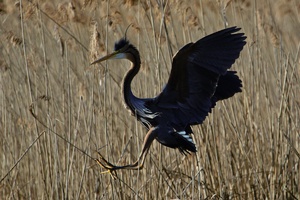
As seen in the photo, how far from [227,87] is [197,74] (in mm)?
379

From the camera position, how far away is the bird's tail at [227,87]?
3.47m

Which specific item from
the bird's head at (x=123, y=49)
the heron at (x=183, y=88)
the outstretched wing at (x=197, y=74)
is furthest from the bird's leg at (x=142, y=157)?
the bird's head at (x=123, y=49)

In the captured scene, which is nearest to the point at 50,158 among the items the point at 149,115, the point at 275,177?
the point at 149,115

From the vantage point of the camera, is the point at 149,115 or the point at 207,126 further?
the point at 207,126

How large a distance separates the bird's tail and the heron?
0.20m

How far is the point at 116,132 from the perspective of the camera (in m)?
4.02

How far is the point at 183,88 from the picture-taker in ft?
10.5

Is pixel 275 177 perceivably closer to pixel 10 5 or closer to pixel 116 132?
pixel 116 132

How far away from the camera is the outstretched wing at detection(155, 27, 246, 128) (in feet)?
10.1

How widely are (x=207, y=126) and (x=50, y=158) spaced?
0.89 metres

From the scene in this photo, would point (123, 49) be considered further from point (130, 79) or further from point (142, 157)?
point (142, 157)

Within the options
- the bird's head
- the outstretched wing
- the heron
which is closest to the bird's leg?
the heron

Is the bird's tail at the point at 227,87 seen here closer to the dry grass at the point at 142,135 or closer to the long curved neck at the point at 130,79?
the dry grass at the point at 142,135

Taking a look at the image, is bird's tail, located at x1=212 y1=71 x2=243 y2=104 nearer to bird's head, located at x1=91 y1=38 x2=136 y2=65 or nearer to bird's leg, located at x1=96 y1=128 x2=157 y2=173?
bird's leg, located at x1=96 y1=128 x2=157 y2=173
